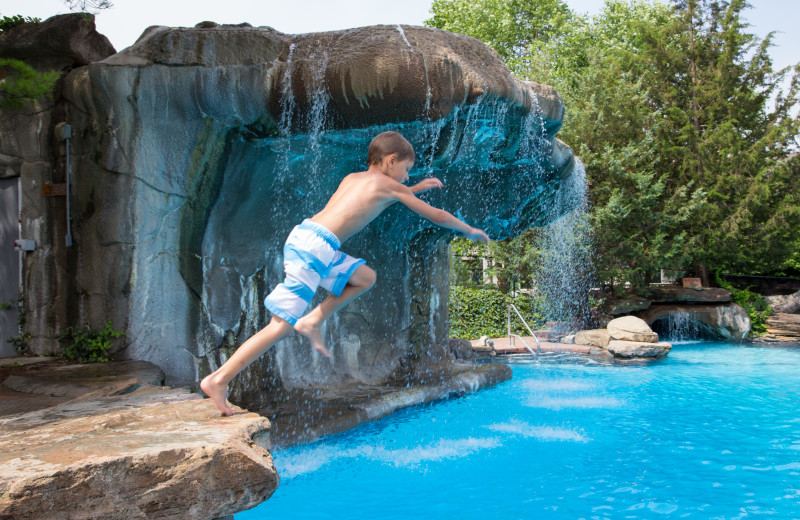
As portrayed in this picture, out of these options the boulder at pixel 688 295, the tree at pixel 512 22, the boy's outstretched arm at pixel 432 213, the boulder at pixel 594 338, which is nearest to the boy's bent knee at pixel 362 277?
the boy's outstretched arm at pixel 432 213

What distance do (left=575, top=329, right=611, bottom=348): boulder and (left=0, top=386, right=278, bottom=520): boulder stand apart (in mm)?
9896

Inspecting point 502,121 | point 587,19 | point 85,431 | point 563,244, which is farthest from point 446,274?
point 587,19

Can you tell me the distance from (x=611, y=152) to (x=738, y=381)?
8.79 m

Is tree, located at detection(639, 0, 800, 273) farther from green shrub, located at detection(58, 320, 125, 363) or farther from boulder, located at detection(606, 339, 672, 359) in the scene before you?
green shrub, located at detection(58, 320, 125, 363)

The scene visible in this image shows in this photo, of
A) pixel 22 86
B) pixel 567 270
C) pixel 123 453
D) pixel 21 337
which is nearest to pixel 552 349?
pixel 567 270

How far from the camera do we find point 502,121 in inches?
229

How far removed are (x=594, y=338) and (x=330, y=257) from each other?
9.92m

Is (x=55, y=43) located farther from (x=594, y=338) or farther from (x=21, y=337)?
(x=594, y=338)

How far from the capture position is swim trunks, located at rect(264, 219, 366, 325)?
3.23 meters

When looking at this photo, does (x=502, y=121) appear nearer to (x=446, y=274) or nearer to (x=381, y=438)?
(x=381, y=438)

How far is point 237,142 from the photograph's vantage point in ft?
19.2

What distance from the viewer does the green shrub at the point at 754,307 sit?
619 inches

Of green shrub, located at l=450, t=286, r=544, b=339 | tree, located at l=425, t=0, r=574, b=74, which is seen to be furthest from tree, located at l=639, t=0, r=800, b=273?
tree, located at l=425, t=0, r=574, b=74

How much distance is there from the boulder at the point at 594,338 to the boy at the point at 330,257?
899 centimetres
